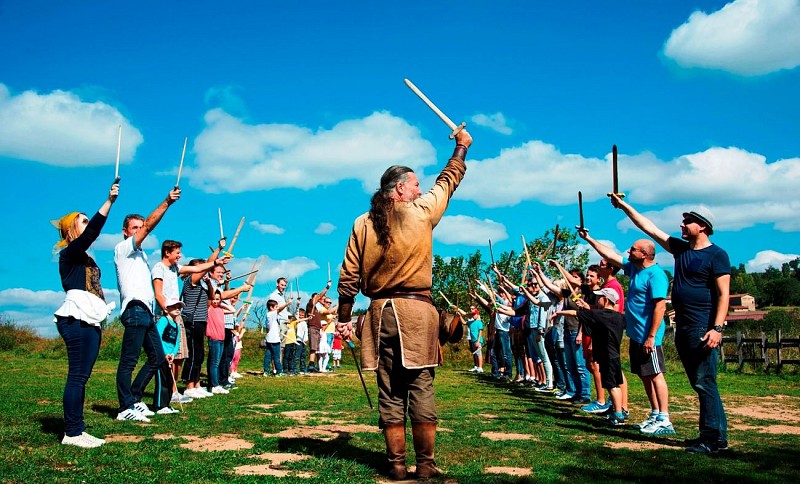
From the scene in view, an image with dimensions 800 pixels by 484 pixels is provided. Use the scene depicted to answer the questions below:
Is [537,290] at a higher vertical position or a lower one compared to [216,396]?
higher

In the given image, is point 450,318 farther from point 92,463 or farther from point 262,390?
point 262,390

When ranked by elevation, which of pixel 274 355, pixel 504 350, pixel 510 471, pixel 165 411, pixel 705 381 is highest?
pixel 705 381

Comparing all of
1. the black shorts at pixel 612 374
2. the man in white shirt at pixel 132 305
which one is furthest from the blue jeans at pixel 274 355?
the black shorts at pixel 612 374

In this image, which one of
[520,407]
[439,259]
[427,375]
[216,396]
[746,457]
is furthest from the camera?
[439,259]

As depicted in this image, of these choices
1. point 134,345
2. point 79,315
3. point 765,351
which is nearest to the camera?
point 79,315

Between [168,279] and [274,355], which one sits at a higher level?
[168,279]

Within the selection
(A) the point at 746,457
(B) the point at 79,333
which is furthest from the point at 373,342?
(A) the point at 746,457

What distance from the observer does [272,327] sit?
1681 cm

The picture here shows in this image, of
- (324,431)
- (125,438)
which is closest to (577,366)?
(324,431)

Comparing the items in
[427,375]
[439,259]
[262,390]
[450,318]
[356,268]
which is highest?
[439,259]

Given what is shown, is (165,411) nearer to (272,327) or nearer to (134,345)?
(134,345)

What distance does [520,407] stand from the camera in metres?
10.0

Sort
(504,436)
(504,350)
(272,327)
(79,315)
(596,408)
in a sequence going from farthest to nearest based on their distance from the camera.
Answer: (504,350), (272,327), (596,408), (504,436), (79,315)

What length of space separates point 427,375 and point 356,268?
1.05 metres
